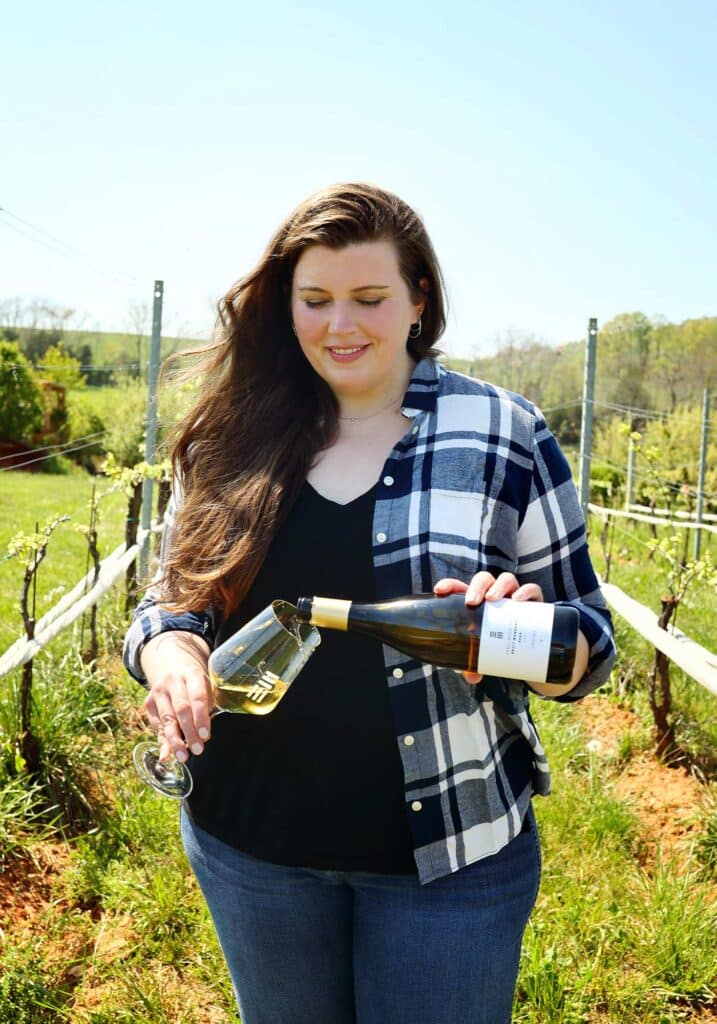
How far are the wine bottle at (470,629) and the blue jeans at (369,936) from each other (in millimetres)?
365

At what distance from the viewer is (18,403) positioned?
17.0 metres

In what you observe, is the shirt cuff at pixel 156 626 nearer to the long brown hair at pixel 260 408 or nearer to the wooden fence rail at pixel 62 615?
the long brown hair at pixel 260 408

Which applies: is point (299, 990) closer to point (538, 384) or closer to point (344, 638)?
point (344, 638)

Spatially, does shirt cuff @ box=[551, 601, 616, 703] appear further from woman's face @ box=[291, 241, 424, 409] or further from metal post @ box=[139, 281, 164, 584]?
metal post @ box=[139, 281, 164, 584]

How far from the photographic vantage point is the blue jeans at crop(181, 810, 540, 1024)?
4.66 feet

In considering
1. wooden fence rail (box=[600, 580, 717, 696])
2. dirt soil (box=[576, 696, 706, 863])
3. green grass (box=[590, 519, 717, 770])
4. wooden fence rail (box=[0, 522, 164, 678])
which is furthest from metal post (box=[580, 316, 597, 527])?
wooden fence rail (box=[0, 522, 164, 678])

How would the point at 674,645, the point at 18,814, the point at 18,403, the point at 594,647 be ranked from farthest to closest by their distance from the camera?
the point at 18,403 < the point at 674,645 < the point at 18,814 < the point at 594,647

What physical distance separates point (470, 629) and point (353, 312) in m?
0.64

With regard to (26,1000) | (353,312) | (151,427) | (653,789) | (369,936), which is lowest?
(26,1000)

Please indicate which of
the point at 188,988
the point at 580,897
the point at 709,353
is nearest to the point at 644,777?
the point at 580,897

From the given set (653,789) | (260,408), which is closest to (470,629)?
(260,408)

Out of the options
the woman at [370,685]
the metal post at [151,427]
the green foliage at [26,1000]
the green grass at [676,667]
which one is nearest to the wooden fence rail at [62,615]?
the metal post at [151,427]

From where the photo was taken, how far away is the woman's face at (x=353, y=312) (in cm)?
163

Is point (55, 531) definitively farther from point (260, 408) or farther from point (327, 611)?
point (327, 611)
